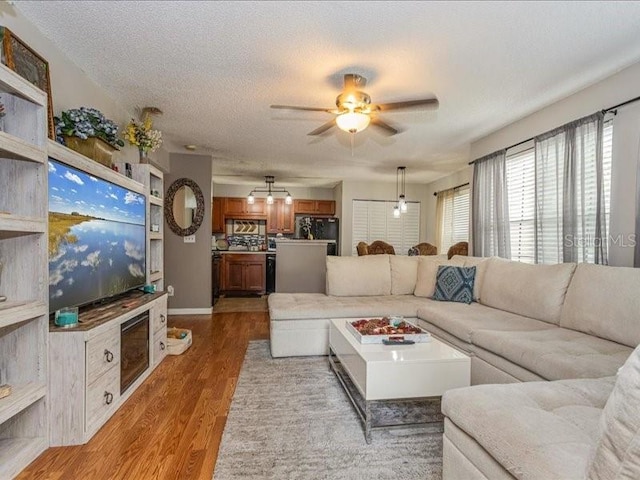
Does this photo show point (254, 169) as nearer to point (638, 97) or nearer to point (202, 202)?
point (202, 202)

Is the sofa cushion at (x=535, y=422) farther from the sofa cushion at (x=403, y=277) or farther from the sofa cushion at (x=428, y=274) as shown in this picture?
the sofa cushion at (x=403, y=277)

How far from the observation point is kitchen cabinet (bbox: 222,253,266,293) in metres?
7.01

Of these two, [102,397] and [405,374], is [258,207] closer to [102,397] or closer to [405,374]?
[102,397]

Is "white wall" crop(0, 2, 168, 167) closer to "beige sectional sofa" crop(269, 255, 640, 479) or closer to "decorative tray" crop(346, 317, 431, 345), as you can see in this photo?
"beige sectional sofa" crop(269, 255, 640, 479)

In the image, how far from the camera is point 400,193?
726 centimetres

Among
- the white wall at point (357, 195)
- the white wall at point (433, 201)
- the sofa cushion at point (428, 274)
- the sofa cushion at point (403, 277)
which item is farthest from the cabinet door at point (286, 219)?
the sofa cushion at point (428, 274)

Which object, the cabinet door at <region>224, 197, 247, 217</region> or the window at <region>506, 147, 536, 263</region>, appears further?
the cabinet door at <region>224, 197, 247, 217</region>

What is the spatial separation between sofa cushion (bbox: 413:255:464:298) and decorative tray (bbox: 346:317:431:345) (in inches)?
57.9

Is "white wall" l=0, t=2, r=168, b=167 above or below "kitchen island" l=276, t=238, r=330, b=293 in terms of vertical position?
above

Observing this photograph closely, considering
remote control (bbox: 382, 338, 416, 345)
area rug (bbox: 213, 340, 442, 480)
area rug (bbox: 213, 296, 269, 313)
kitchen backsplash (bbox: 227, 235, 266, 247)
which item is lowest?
area rug (bbox: 213, 296, 269, 313)

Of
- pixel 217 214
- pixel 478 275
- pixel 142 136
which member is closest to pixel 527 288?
pixel 478 275

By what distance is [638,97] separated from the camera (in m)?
2.40

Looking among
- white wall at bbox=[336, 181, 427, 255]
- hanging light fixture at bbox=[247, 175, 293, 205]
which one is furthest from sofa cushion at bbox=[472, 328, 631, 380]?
hanging light fixture at bbox=[247, 175, 293, 205]

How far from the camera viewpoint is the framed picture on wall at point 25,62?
5.56 feet
